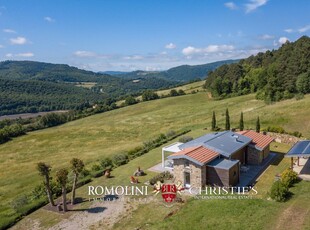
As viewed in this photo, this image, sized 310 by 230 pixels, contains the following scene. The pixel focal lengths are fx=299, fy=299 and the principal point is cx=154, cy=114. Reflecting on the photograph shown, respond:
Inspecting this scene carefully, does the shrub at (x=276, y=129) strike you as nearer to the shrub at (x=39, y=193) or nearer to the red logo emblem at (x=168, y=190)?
the red logo emblem at (x=168, y=190)

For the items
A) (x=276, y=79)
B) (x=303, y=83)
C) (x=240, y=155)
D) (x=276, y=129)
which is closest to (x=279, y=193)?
(x=240, y=155)

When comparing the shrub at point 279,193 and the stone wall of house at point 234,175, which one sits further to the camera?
the stone wall of house at point 234,175

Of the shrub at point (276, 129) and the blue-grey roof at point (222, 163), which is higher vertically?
the shrub at point (276, 129)

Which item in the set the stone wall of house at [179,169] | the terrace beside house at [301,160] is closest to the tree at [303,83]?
the terrace beside house at [301,160]

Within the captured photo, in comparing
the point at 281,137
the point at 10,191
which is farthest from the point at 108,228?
the point at 281,137

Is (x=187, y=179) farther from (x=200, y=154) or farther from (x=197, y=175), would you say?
(x=200, y=154)

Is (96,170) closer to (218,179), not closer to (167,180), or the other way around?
(167,180)
